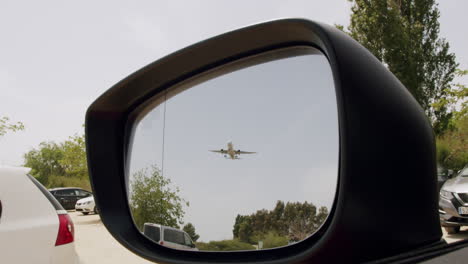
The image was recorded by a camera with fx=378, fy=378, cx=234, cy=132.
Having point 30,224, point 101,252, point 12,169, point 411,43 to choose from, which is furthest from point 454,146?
point 411,43

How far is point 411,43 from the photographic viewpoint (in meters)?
13.2

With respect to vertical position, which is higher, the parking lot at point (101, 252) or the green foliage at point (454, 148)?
the green foliage at point (454, 148)

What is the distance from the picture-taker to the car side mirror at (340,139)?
478mm

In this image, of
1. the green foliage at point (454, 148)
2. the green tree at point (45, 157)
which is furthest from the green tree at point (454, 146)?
the green tree at point (45, 157)

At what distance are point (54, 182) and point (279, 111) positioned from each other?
102 feet

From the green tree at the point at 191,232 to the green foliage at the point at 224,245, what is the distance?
0.01 m

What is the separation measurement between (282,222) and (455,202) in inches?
14.0

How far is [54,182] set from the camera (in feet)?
93.5

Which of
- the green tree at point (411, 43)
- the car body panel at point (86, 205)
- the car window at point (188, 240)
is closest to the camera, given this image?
the car window at point (188, 240)

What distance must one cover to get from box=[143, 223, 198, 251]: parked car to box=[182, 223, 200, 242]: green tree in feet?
0.04

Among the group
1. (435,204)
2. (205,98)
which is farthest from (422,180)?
(205,98)

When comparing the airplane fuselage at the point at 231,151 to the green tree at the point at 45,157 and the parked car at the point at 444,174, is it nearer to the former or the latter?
the parked car at the point at 444,174

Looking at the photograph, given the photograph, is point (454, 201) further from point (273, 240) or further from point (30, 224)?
point (30, 224)

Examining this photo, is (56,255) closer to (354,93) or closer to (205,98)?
(205,98)
